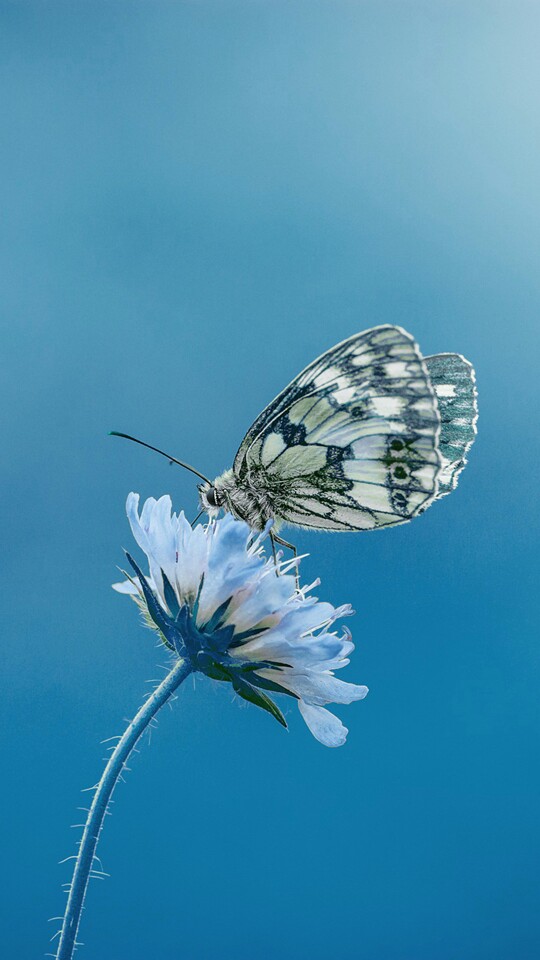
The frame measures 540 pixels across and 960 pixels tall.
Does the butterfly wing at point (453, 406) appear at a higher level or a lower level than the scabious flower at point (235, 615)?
higher

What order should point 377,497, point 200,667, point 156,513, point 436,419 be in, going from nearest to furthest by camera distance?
point 200,667 < point 156,513 < point 436,419 < point 377,497

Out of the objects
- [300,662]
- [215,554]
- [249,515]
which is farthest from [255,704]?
[249,515]

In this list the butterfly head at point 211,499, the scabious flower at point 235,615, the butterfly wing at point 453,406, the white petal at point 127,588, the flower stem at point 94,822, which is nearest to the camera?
the flower stem at point 94,822

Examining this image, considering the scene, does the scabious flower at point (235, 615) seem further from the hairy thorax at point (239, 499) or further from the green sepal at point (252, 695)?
the hairy thorax at point (239, 499)

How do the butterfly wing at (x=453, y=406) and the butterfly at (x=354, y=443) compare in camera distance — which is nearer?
the butterfly at (x=354, y=443)

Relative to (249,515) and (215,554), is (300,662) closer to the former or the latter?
(215,554)

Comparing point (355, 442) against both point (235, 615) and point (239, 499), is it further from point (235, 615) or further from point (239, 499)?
point (235, 615)

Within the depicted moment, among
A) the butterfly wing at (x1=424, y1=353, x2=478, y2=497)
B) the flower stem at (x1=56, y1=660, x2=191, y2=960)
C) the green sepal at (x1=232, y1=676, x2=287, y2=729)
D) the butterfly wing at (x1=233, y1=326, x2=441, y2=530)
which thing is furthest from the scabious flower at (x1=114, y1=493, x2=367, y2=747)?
the butterfly wing at (x1=424, y1=353, x2=478, y2=497)

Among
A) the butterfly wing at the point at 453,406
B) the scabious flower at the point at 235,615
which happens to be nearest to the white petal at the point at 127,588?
the scabious flower at the point at 235,615

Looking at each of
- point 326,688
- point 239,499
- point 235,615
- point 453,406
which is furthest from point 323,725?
point 453,406
